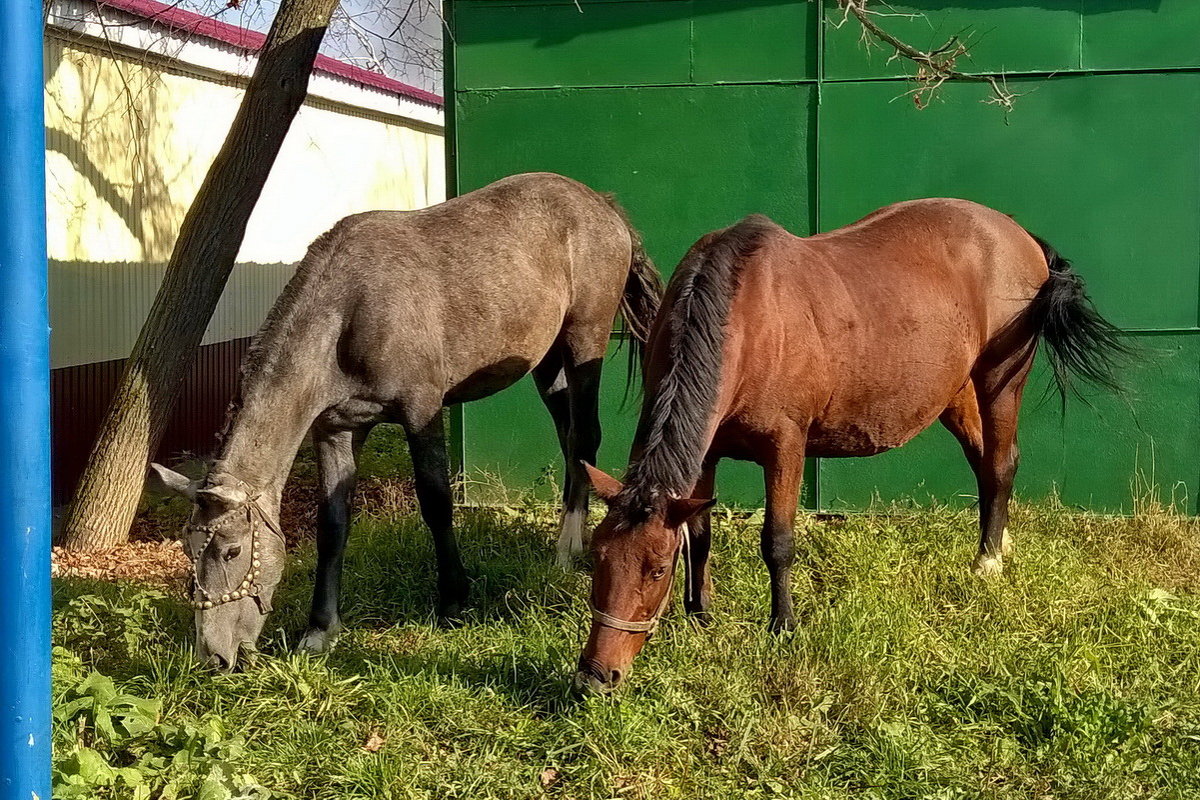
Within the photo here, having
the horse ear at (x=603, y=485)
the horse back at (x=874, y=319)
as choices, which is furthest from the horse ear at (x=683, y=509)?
the horse back at (x=874, y=319)

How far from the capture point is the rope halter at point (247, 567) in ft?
15.4

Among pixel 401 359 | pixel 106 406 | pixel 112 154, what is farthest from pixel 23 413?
pixel 112 154

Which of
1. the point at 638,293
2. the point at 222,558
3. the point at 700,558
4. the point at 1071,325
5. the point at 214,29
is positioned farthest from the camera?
the point at 214,29

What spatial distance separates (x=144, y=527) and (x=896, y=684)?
5333 mm

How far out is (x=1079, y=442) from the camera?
755 centimetres

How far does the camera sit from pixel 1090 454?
297 inches

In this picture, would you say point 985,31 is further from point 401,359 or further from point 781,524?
point 401,359

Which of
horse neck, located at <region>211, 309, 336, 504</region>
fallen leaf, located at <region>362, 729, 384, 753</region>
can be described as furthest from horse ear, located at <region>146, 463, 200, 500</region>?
fallen leaf, located at <region>362, 729, 384, 753</region>

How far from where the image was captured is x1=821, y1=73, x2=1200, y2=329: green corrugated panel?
7.36 metres

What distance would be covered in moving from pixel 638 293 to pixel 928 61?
6.74 feet

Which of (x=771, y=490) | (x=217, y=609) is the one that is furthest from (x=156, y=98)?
(x=771, y=490)

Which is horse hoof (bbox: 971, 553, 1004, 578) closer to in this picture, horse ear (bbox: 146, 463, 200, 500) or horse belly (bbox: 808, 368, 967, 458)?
horse belly (bbox: 808, 368, 967, 458)

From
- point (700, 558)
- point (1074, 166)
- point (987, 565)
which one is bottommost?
point (987, 565)

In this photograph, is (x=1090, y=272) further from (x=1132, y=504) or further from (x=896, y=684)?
(x=896, y=684)
